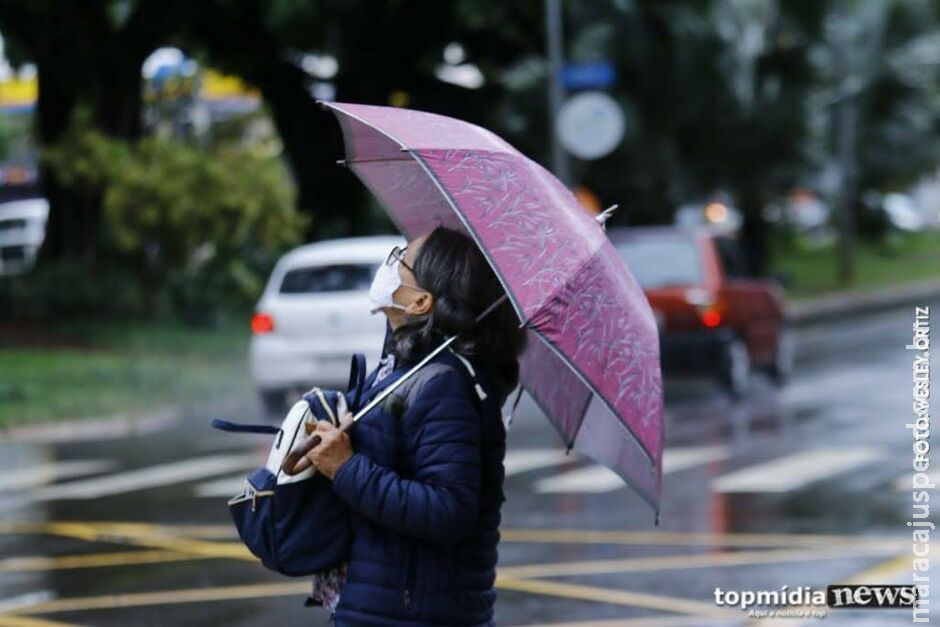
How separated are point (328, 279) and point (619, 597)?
9.59 metres

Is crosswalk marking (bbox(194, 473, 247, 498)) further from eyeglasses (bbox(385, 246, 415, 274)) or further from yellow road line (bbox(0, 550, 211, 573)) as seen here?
eyeglasses (bbox(385, 246, 415, 274))

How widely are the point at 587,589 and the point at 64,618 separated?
2.36m

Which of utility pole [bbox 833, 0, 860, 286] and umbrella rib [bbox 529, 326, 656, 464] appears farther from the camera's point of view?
utility pole [bbox 833, 0, 860, 286]

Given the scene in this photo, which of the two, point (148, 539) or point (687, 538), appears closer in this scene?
point (687, 538)

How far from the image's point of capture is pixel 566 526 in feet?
35.7

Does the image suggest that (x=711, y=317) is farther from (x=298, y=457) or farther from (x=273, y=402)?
(x=298, y=457)

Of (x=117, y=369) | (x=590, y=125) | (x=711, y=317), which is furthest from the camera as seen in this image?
(x=590, y=125)

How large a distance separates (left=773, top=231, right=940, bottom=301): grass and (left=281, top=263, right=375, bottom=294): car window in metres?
21.1

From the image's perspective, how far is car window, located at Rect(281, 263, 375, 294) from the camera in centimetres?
1758

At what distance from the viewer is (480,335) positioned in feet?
13.7

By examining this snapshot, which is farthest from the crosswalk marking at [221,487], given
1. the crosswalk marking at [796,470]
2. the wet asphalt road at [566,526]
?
the crosswalk marking at [796,470]

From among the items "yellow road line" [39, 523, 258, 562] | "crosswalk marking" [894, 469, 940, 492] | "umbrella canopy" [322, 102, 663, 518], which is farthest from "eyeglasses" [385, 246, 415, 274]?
"crosswalk marking" [894, 469, 940, 492]

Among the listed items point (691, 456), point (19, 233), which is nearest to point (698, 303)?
point (691, 456)

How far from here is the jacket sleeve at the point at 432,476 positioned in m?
3.96
